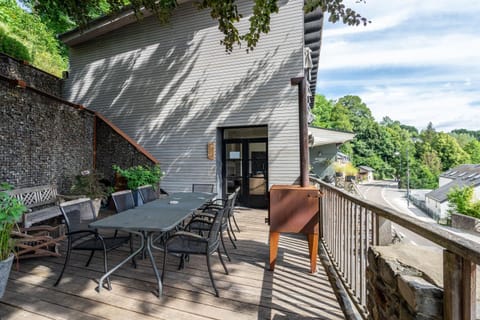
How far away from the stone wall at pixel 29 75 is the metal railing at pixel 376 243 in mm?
8348

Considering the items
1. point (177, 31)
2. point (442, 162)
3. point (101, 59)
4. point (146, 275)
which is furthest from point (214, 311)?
point (442, 162)

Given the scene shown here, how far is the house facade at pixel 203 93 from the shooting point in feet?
19.2

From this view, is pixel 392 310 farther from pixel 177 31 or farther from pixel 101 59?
pixel 101 59

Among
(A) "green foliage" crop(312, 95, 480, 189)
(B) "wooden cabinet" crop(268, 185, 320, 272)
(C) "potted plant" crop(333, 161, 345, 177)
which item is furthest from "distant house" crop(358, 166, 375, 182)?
(B) "wooden cabinet" crop(268, 185, 320, 272)

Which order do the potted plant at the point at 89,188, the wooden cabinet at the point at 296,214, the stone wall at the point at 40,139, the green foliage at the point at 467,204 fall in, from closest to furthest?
the wooden cabinet at the point at 296,214
the stone wall at the point at 40,139
the potted plant at the point at 89,188
the green foliage at the point at 467,204

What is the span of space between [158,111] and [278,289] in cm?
601

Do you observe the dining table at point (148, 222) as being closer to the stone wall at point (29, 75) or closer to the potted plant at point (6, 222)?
the potted plant at point (6, 222)

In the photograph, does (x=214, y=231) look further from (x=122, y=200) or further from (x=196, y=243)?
(x=122, y=200)

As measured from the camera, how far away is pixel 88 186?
18.9 ft

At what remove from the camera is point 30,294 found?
7.52ft

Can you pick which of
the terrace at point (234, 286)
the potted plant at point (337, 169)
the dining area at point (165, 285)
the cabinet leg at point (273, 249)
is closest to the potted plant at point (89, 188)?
the dining area at point (165, 285)

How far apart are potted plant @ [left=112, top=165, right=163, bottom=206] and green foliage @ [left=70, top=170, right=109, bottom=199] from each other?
578 mm

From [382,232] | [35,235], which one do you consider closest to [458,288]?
[382,232]

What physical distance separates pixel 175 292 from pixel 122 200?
5.74 feet
